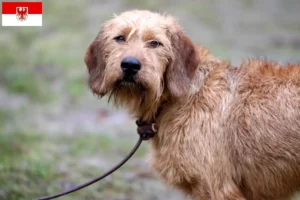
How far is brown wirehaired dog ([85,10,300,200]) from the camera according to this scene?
4.82m

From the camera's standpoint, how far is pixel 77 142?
9242 mm

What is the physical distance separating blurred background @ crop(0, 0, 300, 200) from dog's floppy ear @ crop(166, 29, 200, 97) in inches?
93.0

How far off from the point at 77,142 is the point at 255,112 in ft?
16.3

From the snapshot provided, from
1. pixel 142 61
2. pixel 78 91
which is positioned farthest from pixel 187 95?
pixel 78 91

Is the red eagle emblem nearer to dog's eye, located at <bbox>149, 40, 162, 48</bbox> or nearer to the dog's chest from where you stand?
dog's eye, located at <bbox>149, 40, 162, 48</bbox>

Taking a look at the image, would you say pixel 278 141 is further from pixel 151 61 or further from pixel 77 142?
pixel 77 142

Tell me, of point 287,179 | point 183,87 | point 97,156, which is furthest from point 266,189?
point 97,156

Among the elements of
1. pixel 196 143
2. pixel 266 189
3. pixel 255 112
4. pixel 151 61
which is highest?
pixel 151 61

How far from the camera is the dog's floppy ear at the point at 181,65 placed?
5000 mm

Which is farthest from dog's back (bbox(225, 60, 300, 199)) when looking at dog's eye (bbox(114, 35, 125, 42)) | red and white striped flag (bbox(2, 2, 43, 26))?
red and white striped flag (bbox(2, 2, 43, 26))

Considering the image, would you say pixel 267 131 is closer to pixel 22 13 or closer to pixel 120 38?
pixel 120 38

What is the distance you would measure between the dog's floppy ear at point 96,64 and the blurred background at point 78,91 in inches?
79.6

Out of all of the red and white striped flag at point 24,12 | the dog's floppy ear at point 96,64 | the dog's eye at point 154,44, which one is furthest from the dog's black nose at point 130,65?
the red and white striped flag at point 24,12

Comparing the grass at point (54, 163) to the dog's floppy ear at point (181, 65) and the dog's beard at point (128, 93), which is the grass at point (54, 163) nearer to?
the dog's beard at point (128, 93)
